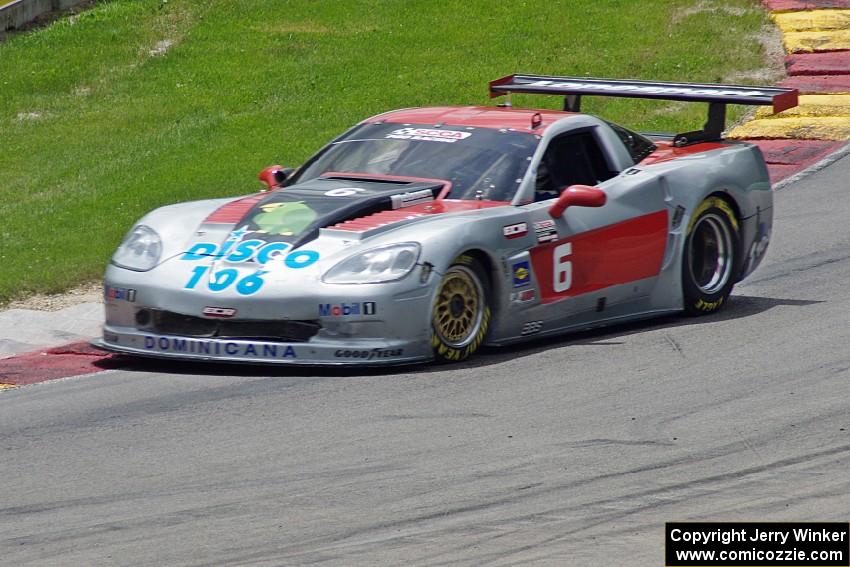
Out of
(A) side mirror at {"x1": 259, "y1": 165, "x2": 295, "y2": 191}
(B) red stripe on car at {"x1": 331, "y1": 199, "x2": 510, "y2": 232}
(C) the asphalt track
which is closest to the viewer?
(C) the asphalt track

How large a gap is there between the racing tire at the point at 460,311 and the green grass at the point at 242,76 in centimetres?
409

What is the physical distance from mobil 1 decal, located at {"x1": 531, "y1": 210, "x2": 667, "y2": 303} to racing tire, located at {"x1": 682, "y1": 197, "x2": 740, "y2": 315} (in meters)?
0.33

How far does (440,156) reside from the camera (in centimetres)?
875

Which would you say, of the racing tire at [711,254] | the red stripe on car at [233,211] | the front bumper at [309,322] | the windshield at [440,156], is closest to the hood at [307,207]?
the red stripe on car at [233,211]

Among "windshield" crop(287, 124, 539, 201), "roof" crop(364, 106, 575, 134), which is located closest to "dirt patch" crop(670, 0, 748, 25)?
"roof" crop(364, 106, 575, 134)

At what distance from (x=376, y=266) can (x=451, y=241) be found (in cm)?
43

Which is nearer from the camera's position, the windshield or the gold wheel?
the gold wheel

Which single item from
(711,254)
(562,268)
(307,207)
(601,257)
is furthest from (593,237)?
(307,207)

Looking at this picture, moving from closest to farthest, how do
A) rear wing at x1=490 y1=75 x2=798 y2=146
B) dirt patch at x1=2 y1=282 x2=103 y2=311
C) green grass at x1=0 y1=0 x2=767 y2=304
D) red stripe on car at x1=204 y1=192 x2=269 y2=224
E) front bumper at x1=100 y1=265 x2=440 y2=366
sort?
front bumper at x1=100 y1=265 x2=440 y2=366 < red stripe on car at x1=204 y1=192 x2=269 y2=224 < rear wing at x1=490 y1=75 x2=798 y2=146 < dirt patch at x1=2 y1=282 x2=103 y2=311 < green grass at x1=0 y1=0 x2=767 y2=304

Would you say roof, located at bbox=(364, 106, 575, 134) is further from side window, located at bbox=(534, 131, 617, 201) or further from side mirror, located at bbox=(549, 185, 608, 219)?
side mirror, located at bbox=(549, 185, 608, 219)

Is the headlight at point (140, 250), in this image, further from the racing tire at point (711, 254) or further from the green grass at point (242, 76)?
the racing tire at point (711, 254)

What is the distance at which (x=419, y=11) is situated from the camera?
872 inches

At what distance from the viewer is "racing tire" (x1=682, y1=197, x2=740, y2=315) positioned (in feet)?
30.5

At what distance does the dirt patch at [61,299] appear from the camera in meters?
10.2
